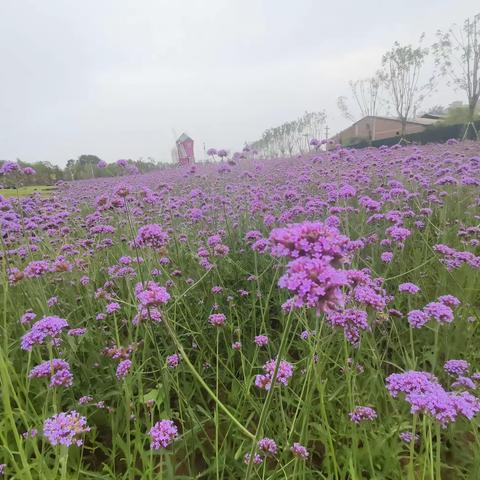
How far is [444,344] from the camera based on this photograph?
2418 mm

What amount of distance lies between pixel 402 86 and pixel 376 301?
155ft

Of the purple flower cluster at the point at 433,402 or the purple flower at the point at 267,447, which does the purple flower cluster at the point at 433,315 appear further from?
the purple flower at the point at 267,447

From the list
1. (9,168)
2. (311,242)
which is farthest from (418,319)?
(9,168)

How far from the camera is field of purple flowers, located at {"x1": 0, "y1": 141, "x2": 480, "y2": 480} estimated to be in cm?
132

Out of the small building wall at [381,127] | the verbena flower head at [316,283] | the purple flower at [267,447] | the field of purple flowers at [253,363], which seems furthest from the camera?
the small building wall at [381,127]

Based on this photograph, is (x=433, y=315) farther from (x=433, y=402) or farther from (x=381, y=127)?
(x=381, y=127)

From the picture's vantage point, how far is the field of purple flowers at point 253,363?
1.32 m

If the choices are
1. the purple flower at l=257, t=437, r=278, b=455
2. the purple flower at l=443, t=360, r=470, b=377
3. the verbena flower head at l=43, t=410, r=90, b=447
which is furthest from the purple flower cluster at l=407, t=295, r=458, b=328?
the verbena flower head at l=43, t=410, r=90, b=447

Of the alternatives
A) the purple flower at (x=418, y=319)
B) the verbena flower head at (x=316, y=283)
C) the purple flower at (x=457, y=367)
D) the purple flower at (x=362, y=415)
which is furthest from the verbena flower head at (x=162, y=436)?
the purple flower at (x=457, y=367)

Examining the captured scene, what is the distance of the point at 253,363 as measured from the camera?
2102 millimetres

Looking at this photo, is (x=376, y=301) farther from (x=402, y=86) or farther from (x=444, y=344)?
(x=402, y=86)

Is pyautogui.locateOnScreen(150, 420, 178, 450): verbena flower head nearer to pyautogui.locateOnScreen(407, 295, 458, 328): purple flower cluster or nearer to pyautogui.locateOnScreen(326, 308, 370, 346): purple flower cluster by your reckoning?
pyautogui.locateOnScreen(326, 308, 370, 346): purple flower cluster

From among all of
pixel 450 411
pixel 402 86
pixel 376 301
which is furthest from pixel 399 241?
pixel 402 86

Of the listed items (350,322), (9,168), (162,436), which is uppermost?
(9,168)
